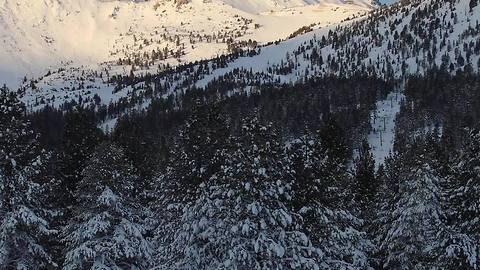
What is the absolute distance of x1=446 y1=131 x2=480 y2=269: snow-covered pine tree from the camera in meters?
23.5

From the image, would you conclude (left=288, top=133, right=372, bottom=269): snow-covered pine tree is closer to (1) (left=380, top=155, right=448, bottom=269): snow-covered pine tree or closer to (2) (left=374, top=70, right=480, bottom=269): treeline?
(2) (left=374, top=70, right=480, bottom=269): treeline

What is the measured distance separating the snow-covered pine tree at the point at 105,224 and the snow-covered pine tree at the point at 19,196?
1414mm

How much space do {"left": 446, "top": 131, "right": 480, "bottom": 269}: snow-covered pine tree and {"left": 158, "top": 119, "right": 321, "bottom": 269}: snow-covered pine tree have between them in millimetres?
8977

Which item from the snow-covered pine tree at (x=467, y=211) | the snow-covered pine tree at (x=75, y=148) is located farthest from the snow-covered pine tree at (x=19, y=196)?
the snow-covered pine tree at (x=467, y=211)

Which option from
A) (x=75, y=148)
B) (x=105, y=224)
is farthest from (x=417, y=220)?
(x=75, y=148)

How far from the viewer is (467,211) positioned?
24.2m

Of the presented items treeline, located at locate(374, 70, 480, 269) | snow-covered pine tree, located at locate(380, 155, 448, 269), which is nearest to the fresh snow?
treeline, located at locate(374, 70, 480, 269)

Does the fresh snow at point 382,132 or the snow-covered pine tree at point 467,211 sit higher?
the snow-covered pine tree at point 467,211

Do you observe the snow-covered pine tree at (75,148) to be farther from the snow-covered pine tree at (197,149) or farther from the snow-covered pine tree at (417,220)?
the snow-covered pine tree at (417,220)

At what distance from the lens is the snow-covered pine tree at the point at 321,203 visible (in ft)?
64.4

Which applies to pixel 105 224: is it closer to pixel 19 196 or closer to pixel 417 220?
pixel 19 196

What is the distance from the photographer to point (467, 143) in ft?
82.8

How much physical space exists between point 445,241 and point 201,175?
1115 centimetres

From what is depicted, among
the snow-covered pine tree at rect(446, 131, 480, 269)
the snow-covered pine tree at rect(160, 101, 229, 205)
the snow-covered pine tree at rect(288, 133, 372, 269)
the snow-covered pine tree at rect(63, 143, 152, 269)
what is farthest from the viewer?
the snow-covered pine tree at rect(446, 131, 480, 269)
